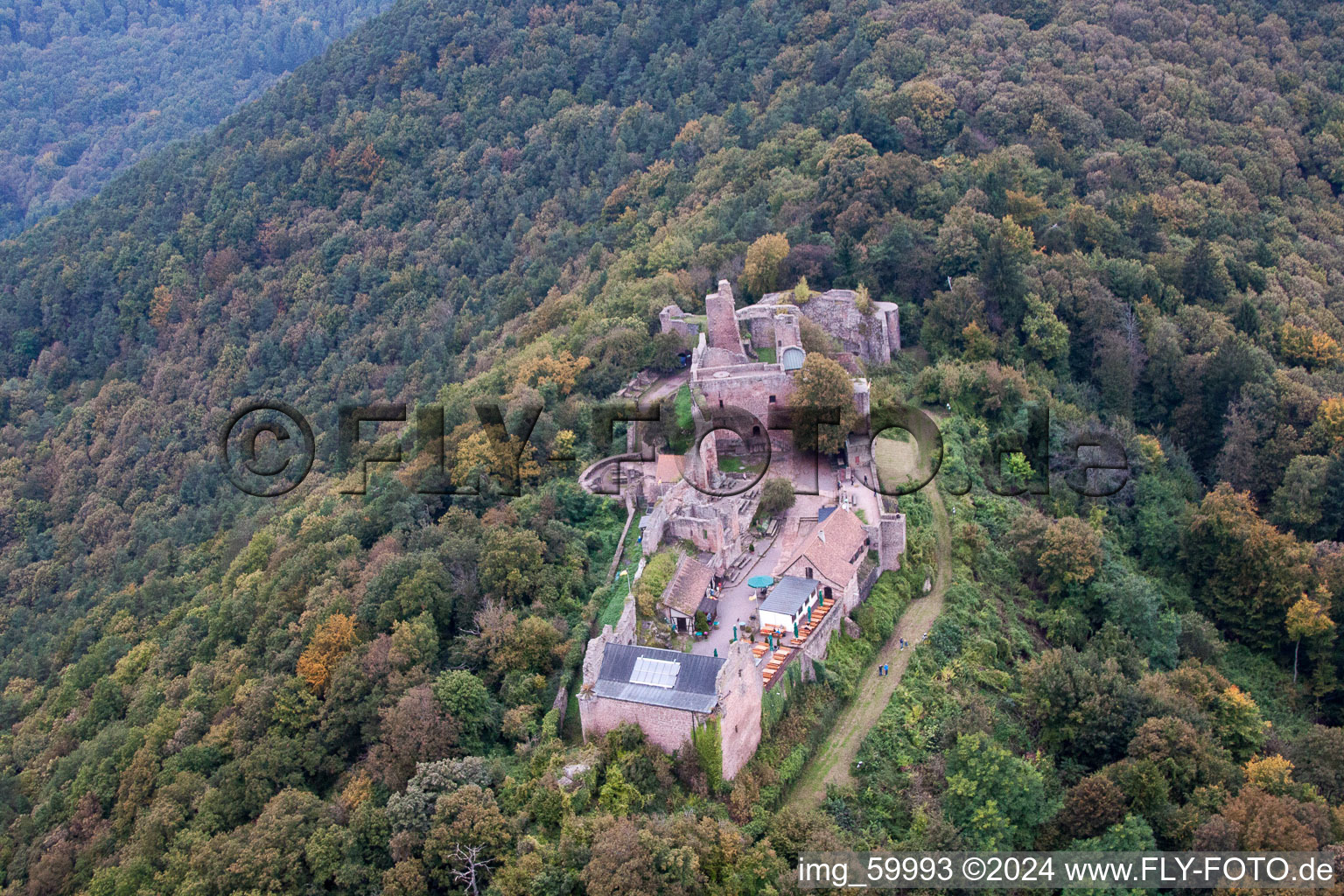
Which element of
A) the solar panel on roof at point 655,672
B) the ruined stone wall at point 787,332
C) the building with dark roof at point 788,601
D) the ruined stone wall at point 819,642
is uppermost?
the ruined stone wall at point 787,332

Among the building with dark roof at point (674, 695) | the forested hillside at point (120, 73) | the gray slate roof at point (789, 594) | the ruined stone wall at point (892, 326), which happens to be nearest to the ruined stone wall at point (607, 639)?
the building with dark roof at point (674, 695)

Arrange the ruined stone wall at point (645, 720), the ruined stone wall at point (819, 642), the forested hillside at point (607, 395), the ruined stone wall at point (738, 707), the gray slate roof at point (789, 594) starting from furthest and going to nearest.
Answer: the gray slate roof at point (789, 594), the ruined stone wall at point (819, 642), the forested hillside at point (607, 395), the ruined stone wall at point (645, 720), the ruined stone wall at point (738, 707)

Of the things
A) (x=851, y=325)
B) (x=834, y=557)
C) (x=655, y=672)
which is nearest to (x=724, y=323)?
(x=851, y=325)

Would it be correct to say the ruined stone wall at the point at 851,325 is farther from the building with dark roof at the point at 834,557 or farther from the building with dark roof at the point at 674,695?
the building with dark roof at the point at 674,695

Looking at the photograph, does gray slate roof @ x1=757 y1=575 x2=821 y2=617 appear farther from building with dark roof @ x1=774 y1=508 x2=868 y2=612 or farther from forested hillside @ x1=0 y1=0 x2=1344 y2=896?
forested hillside @ x1=0 y1=0 x2=1344 y2=896

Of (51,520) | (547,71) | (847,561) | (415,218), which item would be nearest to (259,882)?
(847,561)

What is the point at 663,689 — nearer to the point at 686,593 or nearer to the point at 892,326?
the point at 686,593

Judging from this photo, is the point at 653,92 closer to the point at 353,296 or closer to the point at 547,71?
the point at 547,71

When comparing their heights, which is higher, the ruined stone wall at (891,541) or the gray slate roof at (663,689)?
the gray slate roof at (663,689)
